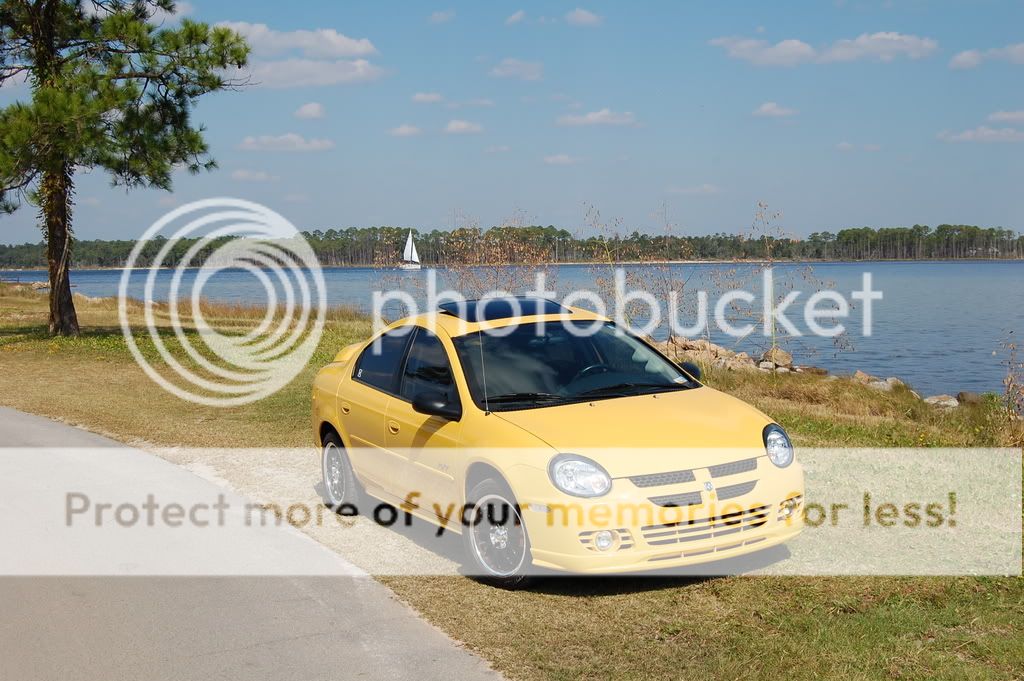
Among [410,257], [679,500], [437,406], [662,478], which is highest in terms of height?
[410,257]

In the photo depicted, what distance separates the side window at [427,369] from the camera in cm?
707

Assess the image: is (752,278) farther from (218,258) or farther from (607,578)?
(218,258)

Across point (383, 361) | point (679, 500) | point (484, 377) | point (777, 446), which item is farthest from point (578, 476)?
point (383, 361)

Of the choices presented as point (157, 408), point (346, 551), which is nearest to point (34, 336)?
point (157, 408)

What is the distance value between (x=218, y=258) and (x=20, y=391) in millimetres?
17760

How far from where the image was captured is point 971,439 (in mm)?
11969

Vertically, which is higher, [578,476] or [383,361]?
[383,361]

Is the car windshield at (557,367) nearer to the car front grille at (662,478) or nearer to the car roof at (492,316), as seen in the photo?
the car roof at (492,316)

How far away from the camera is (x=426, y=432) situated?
6.94 m

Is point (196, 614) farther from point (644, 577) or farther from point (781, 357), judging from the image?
point (781, 357)

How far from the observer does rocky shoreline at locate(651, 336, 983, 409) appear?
1969 cm

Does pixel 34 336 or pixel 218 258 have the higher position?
pixel 218 258

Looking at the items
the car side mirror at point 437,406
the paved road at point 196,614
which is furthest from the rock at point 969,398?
the paved road at point 196,614

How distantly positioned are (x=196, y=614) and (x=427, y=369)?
7.82ft
